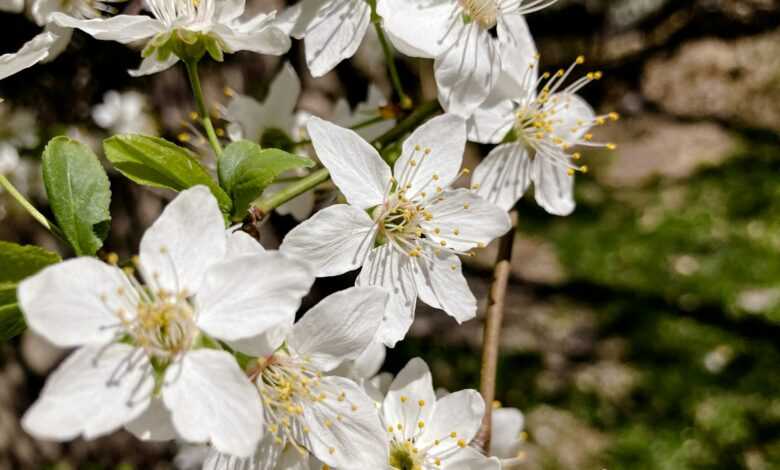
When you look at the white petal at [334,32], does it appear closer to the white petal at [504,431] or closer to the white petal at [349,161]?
the white petal at [349,161]

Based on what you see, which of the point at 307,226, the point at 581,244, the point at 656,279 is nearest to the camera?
the point at 307,226

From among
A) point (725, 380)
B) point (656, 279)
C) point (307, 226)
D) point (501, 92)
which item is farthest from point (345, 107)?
point (656, 279)

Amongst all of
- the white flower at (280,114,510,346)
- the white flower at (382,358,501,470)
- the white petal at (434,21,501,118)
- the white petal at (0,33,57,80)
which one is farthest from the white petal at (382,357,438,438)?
the white petal at (0,33,57,80)

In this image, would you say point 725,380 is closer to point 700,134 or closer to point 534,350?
point 534,350

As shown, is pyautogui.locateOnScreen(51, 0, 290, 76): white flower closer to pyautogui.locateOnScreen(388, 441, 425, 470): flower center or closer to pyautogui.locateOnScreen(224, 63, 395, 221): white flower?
pyautogui.locateOnScreen(224, 63, 395, 221): white flower

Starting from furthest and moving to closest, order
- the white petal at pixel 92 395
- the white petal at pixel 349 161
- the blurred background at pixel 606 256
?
the blurred background at pixel 606 256
the white petal at pixel 349 161
the white petal at pixel 92 395

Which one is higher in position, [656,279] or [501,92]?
[501,92]

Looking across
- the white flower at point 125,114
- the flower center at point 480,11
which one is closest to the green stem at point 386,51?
the flower center at point 480,11
